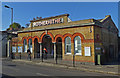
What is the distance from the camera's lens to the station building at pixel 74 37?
15387 millimetres

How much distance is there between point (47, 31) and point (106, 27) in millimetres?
8722

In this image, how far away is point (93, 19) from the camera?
50.4 ft

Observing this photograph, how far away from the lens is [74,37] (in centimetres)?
1672

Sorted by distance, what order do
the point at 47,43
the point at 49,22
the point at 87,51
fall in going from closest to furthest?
the point at 87,51
the point at 49,22
the point at 47,43

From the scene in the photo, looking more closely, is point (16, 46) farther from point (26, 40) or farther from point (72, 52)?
point (72, 52)

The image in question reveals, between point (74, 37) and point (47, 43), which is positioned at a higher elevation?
point (74, 37)

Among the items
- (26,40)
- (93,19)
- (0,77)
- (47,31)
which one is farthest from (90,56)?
(26,40)

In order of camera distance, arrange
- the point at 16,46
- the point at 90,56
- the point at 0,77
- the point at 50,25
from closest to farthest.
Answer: the point at 0,77
the point at 90,56
the point at 50,25
the point at 16,46

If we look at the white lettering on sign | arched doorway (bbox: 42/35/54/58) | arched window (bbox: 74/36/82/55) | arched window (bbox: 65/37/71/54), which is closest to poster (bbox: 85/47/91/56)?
arched window (bbox: 74/36/82/55)

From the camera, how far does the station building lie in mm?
15387

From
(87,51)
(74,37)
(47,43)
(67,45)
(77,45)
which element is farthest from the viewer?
(47,43)

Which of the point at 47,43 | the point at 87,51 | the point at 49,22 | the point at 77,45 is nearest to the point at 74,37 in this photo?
the point at 77,45

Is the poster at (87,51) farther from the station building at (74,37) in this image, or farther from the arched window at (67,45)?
the arched window at (67,45)

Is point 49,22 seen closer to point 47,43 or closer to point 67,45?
point 47,43
